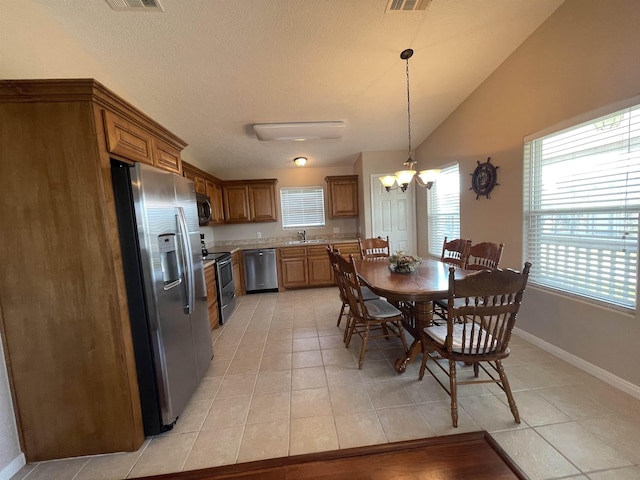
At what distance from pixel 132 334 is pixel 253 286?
3.22 meters

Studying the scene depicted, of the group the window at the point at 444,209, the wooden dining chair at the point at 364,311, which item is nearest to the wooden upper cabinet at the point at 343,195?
the window at the point at 444,209

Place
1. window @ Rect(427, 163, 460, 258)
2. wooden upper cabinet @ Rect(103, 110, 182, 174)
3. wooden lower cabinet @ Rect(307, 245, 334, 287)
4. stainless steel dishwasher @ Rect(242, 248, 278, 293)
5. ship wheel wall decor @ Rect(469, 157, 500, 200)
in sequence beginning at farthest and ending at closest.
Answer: wooden lower cabinet @ Rect(307, 245, 334, 287) < stainless steel dishwasher @ Rect(242, 248, 278, 293) < window @ Rect(427, 163, 460, 258) < ship wheel wall decor @ Rect(469, 157, 500, 200) < wooden upper cabinet @ Rect(103, 110, 182, 174)

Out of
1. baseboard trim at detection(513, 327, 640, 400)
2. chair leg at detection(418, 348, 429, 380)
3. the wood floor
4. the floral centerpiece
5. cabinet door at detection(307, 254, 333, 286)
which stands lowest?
the wood floor

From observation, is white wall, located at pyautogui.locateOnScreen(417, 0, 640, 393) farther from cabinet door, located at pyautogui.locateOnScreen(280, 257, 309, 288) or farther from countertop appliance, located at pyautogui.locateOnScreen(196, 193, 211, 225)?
countertop appliance, located at pyautogui.locateOnScreen(196, 193, 211, 225)

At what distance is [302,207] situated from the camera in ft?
17.7

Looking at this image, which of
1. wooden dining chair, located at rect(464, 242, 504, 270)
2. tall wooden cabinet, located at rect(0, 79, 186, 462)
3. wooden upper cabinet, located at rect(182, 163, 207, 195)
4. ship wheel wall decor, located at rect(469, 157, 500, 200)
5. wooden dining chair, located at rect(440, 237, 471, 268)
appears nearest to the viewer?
tall wooden cabinet, located at rect(0, 79, 186, 462)

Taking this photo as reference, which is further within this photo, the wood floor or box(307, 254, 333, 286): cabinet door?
box(307, 254, 333, 286): cabinet door

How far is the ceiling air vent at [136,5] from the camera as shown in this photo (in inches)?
72.4

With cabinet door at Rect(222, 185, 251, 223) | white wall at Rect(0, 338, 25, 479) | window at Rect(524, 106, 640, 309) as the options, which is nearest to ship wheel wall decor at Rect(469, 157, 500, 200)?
window at Rect(524, 106, 640, 309)

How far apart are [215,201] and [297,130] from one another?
1988 mm

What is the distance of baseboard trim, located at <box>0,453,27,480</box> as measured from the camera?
1403 millimetres

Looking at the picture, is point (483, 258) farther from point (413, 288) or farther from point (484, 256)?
point (413, 288)

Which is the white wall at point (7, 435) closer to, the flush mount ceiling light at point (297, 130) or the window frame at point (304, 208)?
the flush mount ceiling light at point (297, 130)

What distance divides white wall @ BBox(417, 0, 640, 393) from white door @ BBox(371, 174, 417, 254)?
4.44 feet
